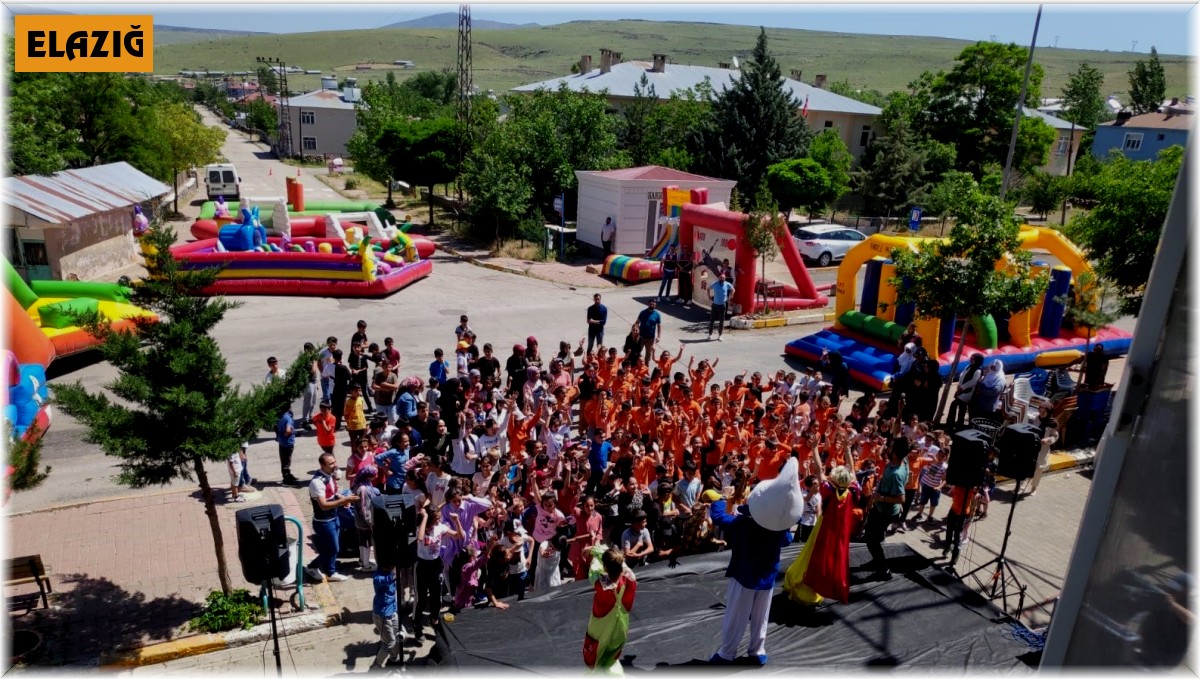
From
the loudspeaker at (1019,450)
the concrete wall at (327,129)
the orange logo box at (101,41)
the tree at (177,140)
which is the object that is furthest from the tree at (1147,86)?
the orange logo box at (101,41)

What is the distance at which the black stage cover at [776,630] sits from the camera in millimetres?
6387

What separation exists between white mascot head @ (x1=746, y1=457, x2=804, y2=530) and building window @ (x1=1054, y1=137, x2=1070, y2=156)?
62618mm

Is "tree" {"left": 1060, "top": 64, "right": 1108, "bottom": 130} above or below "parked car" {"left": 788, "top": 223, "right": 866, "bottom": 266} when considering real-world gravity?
above

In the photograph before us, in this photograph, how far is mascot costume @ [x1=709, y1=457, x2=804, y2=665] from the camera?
5828 mm

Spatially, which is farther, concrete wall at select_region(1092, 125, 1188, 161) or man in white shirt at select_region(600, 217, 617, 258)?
concrete wall at select_region(1092, 125, 1188, 161)

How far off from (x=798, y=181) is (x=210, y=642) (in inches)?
1152

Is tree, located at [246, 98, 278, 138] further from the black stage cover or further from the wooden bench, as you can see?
the black stage cover

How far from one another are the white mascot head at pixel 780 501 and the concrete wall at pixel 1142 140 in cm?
5693

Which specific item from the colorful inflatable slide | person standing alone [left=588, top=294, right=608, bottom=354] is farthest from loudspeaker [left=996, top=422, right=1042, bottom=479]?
the colorful inflatable slide

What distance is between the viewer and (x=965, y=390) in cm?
1273

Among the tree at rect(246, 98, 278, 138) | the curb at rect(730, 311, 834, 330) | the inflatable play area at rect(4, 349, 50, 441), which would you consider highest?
the inflatable play area at rect(4, 349, 50, 441)

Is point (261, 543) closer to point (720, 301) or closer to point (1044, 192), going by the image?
point (720, 301)

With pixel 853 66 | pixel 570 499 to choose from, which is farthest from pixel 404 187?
pixel 853 66

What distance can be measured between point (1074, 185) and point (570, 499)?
124 feet
